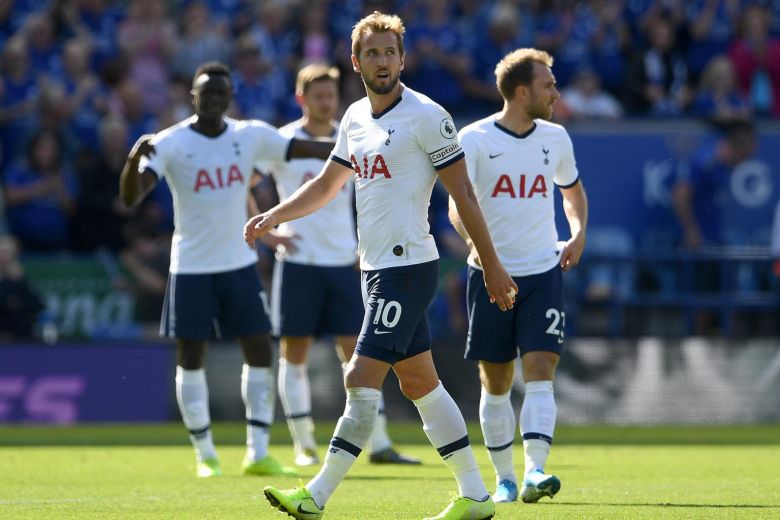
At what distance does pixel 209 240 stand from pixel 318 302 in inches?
54.0

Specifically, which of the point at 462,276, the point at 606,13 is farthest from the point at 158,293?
→ the point at 606,13

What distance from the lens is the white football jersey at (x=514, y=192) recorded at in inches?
327

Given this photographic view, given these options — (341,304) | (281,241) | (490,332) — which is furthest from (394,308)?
(341,304)

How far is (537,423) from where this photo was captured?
26.6 ft

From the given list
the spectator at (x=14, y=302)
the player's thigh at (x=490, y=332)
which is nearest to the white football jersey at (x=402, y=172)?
the player's thigh at (x=490, y=332)

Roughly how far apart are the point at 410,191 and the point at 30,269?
10184mm

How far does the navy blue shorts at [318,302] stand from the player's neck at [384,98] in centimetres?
411

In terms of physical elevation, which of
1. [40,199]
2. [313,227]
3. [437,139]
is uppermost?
[437,139]

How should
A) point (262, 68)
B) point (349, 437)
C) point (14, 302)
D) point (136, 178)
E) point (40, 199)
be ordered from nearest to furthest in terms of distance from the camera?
point (349, 437)
point (136, 178)
point (14, 302)
point (40, 199)
point (262, 68)

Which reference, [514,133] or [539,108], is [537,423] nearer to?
[514,133]

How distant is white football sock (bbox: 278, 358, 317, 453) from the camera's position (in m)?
10.9

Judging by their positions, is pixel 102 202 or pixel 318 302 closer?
pixel 318 302

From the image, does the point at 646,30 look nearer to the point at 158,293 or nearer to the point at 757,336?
the point at 757,336

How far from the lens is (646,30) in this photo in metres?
20.0
